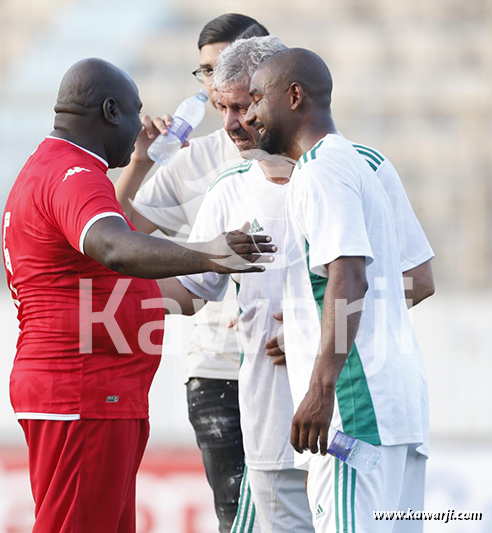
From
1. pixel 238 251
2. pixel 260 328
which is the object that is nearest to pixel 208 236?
pixel 260 328

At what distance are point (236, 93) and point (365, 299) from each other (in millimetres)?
929

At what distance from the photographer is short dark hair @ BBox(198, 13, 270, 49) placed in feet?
11.1

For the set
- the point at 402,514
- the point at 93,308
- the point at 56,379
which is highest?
the point at 93,308

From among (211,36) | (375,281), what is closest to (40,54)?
(211,36)

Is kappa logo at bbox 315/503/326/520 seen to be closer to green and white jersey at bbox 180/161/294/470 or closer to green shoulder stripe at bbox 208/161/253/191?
green and white jersey at bbox 180/161/294/470

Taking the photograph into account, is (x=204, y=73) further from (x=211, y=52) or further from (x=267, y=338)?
(x=267, y=338)

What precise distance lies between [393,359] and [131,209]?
1.56m

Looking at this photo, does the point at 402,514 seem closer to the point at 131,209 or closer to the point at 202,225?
the point at 202,225

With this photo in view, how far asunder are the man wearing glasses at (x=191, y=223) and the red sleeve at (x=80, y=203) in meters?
0.66

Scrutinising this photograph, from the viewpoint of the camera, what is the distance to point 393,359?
201 cm

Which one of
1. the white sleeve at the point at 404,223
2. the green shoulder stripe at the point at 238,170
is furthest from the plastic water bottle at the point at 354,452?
the green shoulder stripe at the point at 238,170

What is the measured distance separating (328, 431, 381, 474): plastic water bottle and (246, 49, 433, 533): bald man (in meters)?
0.01

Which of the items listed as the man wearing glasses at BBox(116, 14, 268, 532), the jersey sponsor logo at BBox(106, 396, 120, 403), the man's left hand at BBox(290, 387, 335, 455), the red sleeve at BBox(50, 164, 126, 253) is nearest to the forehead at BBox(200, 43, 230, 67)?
the man wearing glasses at BBox(116, 14, 268, 532)

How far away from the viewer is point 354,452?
1930mm
